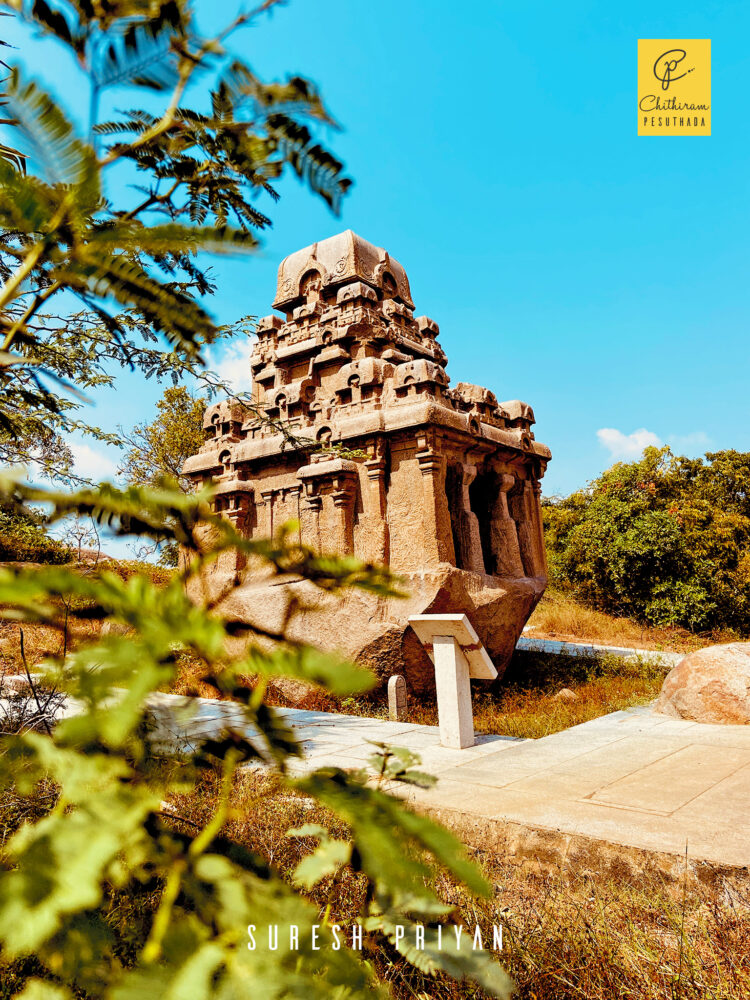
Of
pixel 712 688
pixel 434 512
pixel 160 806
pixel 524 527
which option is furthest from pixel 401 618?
pixel 160 806

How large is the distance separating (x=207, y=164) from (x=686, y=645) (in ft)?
→ 48.9

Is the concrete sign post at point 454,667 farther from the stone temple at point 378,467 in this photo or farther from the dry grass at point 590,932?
the dry grass at point 590,932

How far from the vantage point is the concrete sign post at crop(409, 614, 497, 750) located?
18.8ft

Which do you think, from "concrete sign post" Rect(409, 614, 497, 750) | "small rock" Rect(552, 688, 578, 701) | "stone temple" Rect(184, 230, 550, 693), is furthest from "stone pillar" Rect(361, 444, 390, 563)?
"small rock" Rect(552, 688, 578, 701)

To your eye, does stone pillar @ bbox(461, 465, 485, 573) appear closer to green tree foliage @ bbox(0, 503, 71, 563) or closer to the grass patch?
Answer: the grass patch

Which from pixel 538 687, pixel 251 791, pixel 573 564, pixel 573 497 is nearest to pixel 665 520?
pixel 573 564

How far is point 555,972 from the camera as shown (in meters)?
2.09

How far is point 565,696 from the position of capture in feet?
27.9

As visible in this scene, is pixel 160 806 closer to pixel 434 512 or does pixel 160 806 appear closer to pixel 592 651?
pixel 434 512

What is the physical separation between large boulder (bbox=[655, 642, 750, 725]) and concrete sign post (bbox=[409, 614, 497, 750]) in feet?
7.33

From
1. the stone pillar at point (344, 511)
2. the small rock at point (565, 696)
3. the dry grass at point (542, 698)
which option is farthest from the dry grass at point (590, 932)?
the small rock at point (565, 696)

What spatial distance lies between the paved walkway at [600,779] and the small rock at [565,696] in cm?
162

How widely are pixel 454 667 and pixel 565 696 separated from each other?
331 centimetres

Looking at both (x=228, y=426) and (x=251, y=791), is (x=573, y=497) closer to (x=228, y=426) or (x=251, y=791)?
(x=228, y=426)
